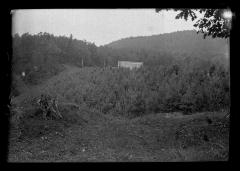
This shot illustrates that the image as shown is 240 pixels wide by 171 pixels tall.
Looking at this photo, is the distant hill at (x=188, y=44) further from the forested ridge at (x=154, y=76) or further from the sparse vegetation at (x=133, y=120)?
the sparse vegetation at (x=133, y=120)

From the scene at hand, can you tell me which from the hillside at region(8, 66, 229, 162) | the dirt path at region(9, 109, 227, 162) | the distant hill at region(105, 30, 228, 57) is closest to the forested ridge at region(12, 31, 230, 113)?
the distant hill at region(105, 30, 228, 57)

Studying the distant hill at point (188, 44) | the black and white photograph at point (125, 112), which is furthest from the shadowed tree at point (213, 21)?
the distant hill at point (188, 44)

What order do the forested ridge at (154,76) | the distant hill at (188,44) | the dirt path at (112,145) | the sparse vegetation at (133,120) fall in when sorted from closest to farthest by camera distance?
the dirt path at (112,145) < the sparse vegetation at (133,120) < the forested ridge at (154,76) < the distant hill at (188,44)

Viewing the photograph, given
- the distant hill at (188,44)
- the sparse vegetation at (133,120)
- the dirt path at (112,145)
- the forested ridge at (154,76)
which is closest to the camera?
the dirt path at (112,145)

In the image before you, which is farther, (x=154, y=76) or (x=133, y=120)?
(x=154, y=76)

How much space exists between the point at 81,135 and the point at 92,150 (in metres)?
1.47

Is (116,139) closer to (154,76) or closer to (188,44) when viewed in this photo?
(154,76)

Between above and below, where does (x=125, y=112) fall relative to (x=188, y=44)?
below

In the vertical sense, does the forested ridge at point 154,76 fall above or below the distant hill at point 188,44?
below

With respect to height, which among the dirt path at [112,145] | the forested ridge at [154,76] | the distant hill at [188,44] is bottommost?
the dirt path at [112,145]

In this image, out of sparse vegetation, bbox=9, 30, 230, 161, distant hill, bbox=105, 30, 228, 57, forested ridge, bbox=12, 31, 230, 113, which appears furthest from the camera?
distant hill, bbox=105, 30, 228, 57

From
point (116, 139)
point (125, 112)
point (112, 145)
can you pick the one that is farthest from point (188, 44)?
point (112, 145)

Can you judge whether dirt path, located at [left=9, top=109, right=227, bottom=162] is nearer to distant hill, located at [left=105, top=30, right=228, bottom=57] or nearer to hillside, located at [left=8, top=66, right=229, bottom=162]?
hillside, located at [left=8, top=66, right=229, bottom=162]
